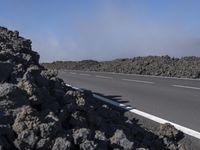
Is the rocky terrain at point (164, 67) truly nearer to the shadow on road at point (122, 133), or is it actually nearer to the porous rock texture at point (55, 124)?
the shadow on road at point (122, 133)

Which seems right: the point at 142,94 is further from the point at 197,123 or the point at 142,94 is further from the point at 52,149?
the point at 52,149

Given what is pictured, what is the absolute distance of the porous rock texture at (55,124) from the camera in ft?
20.0

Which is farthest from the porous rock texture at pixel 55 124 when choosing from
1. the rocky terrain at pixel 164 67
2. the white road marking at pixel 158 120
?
the rocky terrain at pixel 164 67

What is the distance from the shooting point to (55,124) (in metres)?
6.34

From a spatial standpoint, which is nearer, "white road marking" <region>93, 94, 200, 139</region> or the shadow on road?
the shadow on road

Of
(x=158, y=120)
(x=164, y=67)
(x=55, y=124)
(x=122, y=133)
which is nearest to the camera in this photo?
(x=55, y=124)

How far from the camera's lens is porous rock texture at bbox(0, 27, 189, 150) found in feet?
20.0

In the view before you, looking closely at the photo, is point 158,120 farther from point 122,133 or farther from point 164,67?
point 164,67

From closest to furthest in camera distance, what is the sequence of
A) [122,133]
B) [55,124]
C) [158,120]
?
[55,124]
[122,133]
[158,120]

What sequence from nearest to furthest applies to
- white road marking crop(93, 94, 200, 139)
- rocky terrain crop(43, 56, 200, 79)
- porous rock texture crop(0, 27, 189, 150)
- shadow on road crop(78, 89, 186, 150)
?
porous rock texture crop(0, 27, 189, 150), shadow on road crop(78, 89, 186, 150), white road marking crop(93, 94, 200, 139), rocky terrain crop(43, 56, 200, 79)

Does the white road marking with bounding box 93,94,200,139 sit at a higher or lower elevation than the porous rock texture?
lower

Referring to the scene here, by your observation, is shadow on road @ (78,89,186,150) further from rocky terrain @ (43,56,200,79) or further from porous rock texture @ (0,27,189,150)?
rocky terrain @ (43,56,200,79)

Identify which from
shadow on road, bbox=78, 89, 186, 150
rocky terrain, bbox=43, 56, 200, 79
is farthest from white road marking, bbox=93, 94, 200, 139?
rocky terrain, bbox=43, 56, 200, 79

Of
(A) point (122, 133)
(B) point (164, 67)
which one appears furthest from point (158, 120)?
(B) point (164, 67)
